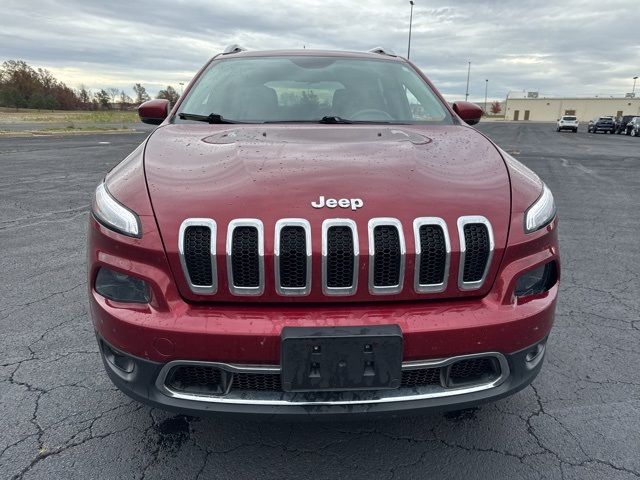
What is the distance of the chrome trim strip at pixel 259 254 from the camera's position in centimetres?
166

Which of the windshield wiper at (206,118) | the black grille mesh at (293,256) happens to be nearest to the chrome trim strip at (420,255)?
the black grille mesh at (293,256)

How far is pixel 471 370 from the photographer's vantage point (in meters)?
1.80

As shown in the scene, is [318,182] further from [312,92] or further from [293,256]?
[312,92]

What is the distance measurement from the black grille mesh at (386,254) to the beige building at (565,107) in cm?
10616

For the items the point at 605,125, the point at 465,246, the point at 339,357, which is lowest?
A: the point at 339,357

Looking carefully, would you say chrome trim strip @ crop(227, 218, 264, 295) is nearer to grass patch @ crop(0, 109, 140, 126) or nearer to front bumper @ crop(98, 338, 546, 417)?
front bumper @ crop(98, 338, 546, 417)

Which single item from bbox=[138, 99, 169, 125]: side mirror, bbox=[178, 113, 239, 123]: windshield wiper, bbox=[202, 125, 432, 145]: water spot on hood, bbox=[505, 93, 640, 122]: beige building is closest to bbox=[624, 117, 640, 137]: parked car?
bbox=[202, 125, 432, 145]: water spot on hood

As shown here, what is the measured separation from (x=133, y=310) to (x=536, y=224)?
1572 millimetres

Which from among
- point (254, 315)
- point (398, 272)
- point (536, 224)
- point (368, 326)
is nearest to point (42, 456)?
point (254, 315)

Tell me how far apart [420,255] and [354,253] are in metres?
0.24

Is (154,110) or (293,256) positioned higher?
(154,110)

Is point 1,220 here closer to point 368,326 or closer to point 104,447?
point 104,447

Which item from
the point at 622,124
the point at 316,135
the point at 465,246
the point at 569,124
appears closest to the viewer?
the point at 465,246

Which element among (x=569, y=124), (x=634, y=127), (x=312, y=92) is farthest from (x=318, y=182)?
(x=569, y=124)
